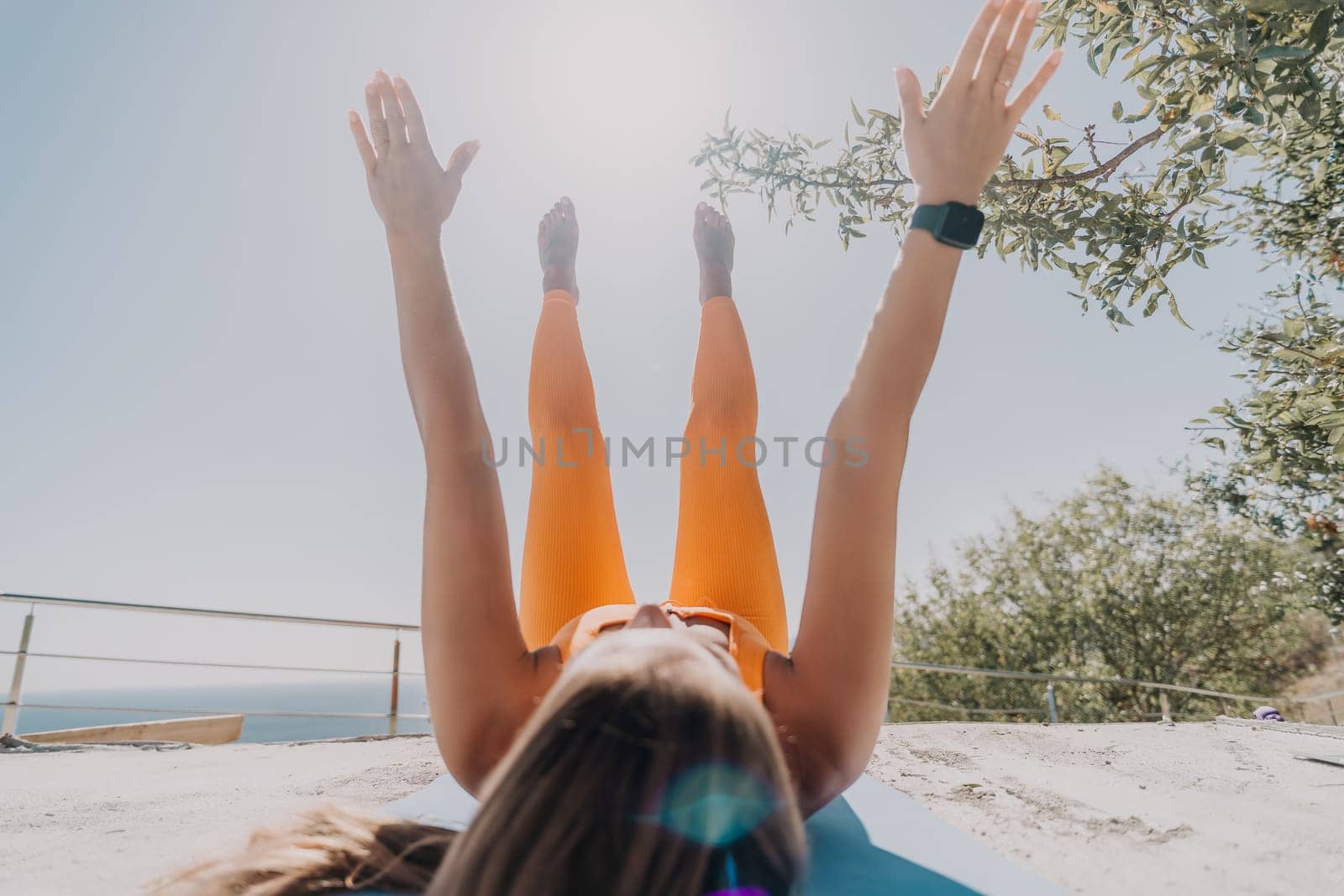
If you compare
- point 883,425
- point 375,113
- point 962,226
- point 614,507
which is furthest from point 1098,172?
point 375,113

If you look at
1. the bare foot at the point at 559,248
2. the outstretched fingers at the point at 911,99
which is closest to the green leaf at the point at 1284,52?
the outstretched fingers at the point at 911,99

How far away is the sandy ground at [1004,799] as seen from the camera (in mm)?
1492

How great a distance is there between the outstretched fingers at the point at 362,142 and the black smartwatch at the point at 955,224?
1145 millimetres

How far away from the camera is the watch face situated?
1.23 metres

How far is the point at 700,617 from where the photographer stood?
69.4 inches

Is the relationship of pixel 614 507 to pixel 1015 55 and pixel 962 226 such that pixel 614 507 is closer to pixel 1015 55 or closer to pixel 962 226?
pixel 962 226

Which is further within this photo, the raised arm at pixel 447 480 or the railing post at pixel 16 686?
the railing post at pixel 16 686

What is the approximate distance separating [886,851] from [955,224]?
4.45 ft

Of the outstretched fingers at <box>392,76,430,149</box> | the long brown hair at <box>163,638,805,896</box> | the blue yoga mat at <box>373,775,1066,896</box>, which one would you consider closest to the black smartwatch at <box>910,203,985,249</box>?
the long brown hair at <box>163,638,805,896</box>

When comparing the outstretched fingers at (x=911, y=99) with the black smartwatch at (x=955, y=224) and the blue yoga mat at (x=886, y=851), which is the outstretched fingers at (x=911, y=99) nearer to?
the black smartwatch at (x=955, y=224)

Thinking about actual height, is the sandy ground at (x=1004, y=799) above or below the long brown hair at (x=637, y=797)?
below

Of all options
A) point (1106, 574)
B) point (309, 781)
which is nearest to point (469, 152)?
point (309, 781)

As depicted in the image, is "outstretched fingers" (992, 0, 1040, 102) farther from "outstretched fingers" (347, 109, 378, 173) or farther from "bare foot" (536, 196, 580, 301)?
"bare foot" (536, 196, 580, 301)

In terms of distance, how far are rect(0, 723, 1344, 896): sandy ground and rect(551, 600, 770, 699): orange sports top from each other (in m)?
0.67
